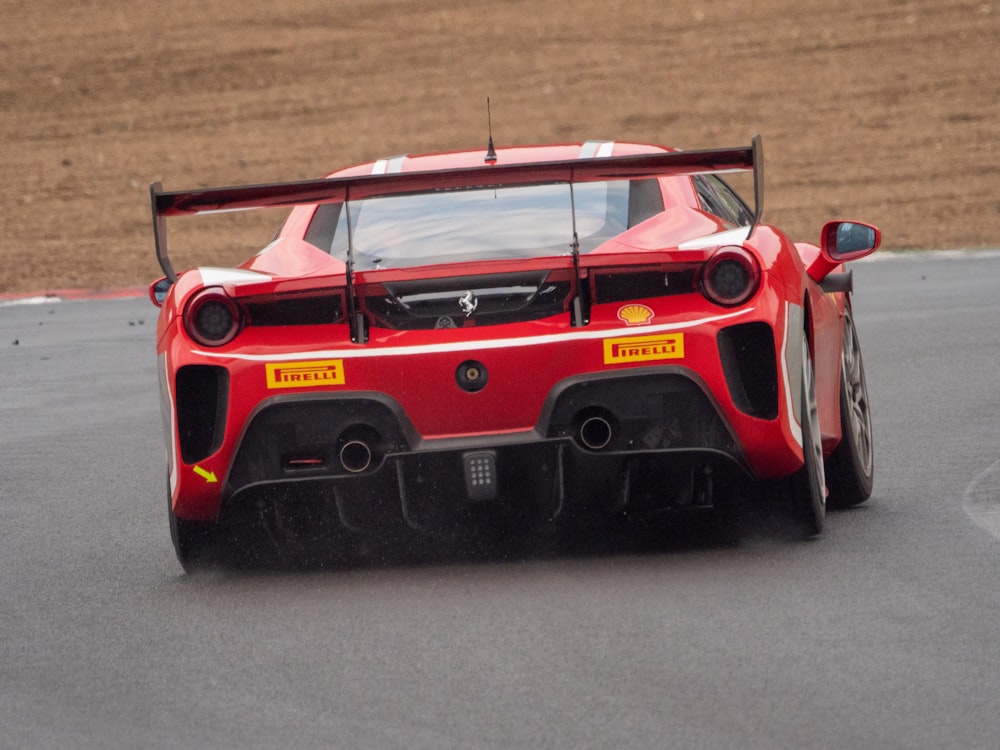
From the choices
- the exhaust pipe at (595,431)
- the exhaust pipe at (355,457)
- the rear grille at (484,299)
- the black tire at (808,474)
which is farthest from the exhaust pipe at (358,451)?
the black tire at (808,474)

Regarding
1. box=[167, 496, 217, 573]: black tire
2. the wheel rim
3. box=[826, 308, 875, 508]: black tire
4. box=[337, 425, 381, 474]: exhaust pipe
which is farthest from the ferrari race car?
the wheel rim

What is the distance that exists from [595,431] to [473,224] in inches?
30.9

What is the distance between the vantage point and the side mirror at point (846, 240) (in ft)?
22.2

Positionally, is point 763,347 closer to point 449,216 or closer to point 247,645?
point 449,216

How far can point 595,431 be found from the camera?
5.84 m

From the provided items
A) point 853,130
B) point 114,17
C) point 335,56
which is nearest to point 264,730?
point 853,130

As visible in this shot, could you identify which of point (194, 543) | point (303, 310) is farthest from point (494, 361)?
point (194, 543)

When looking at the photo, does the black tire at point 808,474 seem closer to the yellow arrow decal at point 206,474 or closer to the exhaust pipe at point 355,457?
the exhaust pipe at point 355,457

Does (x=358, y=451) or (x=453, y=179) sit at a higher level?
(x=453, y=179)

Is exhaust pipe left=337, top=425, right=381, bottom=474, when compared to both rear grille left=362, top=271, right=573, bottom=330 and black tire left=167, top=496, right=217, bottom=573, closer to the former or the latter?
rear grille left=362, top=271, right=573, bottom=330

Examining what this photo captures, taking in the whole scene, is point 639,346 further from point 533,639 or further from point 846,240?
point 846,240

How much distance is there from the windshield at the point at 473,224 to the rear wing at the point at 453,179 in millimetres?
98

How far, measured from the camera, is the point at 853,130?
37625 millimetres

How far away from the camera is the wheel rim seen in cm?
708
